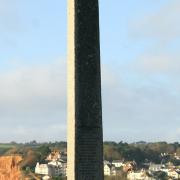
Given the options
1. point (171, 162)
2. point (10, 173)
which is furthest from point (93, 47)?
point (171, 162)

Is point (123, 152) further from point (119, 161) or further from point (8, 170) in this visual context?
point (8, 170)

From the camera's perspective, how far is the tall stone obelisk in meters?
12.0

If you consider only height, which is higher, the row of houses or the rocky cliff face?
the row of houses

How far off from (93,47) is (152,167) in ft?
186

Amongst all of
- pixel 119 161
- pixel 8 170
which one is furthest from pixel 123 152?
pixel 8 170

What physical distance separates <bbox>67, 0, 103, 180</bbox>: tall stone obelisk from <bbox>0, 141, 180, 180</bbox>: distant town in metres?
30.7

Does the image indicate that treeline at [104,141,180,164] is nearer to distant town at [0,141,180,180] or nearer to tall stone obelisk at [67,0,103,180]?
distant town at [0,141,180,180]

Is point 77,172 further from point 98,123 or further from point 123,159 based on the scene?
point 123,159

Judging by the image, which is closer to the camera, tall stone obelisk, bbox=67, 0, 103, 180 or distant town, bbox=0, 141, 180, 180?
tall stone obelisk, bbox=67, 0, 103, 180

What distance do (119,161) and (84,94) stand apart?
50476 mm

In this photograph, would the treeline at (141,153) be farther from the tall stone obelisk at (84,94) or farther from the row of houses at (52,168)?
the tall stone obelisk at (84,94)

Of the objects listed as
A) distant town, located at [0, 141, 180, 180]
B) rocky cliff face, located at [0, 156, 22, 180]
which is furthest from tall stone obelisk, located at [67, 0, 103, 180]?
distant town, located at [0, 141, 180, 180]

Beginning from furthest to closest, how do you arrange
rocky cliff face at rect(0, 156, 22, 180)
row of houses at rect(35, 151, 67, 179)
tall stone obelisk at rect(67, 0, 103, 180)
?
row of houses at rect(35, 151, 67, 179), rocky cliff face at rect(0, 156, 22, 180), tall stone obelisk at rect(67, 0, 103, 180)

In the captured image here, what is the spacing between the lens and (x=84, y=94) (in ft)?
39.7
